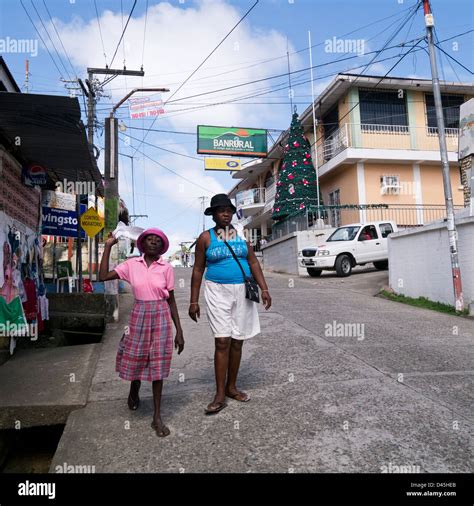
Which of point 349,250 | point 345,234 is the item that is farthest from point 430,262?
point 345,234

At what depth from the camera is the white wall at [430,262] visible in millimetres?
8234

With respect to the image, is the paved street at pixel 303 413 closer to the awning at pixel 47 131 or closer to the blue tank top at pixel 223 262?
the blue tank top at pixel 223 262

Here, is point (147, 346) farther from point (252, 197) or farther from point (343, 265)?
point (252, 197)

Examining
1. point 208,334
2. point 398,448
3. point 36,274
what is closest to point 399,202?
point 208,334

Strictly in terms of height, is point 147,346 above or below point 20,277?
below

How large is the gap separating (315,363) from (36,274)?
4927 millimetres

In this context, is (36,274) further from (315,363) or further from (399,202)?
(399,202)

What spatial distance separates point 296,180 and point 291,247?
3696mm

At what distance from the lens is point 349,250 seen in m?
15.0

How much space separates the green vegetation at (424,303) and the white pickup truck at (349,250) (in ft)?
13.2

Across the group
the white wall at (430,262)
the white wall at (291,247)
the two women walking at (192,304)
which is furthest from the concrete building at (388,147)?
the two women walking at (192,304)

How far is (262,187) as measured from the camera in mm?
32500
